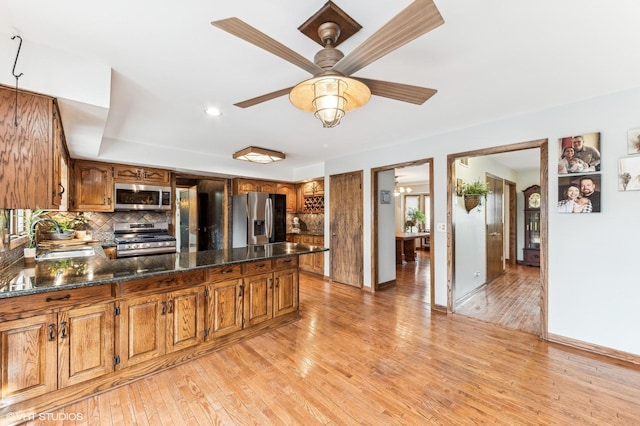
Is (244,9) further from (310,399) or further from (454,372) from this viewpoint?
(454,372)

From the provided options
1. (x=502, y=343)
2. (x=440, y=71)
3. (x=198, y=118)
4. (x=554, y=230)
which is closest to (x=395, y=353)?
(x=502, y=343)

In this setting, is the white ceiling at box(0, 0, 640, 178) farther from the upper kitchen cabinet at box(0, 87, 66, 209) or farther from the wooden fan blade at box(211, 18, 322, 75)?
the wooden fan blade at box(211, 18, 322, 75)

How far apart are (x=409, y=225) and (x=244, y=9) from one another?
8.65 metres

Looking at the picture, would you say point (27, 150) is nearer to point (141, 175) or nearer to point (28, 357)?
point (28, 357)

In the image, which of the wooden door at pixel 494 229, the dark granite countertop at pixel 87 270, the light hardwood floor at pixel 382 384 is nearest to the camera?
the dark granite countertop at pixel 87 270

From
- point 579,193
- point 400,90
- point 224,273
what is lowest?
point 224,273

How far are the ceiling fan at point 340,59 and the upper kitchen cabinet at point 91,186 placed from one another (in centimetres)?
357

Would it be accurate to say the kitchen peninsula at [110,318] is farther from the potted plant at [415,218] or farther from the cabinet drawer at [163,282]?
the potted plant at [415,218]

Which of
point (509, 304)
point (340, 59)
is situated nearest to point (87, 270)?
point (340, 59)

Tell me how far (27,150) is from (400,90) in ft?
8.04

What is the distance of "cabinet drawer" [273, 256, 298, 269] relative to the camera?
313cm

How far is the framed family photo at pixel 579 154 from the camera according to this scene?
261cm

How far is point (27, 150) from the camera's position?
1776mm

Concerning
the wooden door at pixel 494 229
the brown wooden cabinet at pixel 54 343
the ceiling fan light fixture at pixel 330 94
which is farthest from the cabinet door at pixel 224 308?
the wooden door at pixel 494 229
